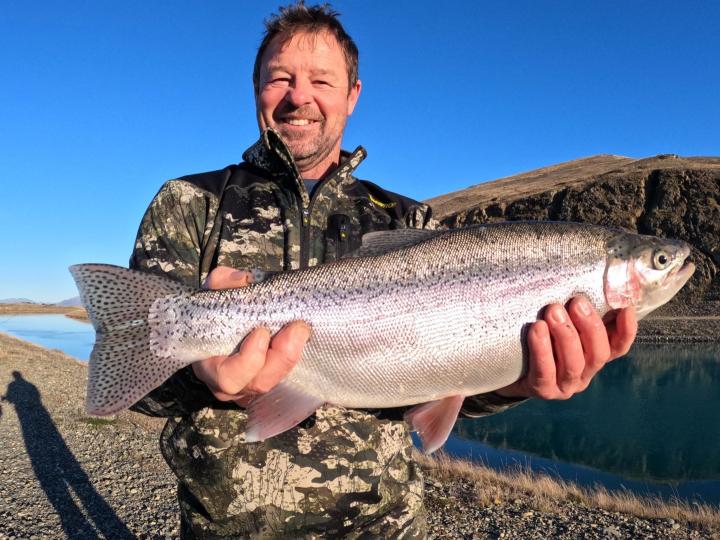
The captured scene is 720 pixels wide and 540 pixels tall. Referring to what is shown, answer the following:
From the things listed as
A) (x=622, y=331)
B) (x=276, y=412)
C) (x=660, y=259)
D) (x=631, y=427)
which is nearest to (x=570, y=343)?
(x=622, y=331)

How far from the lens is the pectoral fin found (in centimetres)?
327

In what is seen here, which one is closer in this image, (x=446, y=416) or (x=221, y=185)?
(x=446, y=416)

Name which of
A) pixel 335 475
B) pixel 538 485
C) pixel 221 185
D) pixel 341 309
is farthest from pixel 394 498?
pixel 538 485

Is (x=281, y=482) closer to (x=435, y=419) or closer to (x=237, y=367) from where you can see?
(x=237, y=367)

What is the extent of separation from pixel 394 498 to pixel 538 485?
9977 millimetres

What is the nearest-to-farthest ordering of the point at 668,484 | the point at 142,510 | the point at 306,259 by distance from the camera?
the point at 306,259
the point at 142,510
the point at 668,484

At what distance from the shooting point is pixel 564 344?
3074 millimetres

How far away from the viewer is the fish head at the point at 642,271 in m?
3.34

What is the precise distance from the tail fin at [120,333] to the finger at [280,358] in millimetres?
468

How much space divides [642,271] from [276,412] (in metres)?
2.40

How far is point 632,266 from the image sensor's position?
3.37 m

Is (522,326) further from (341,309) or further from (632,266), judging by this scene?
(341,309)

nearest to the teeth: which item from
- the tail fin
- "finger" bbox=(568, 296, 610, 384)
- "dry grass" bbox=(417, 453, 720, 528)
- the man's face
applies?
the man's face

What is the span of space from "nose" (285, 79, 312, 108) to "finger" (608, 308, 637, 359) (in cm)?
252
